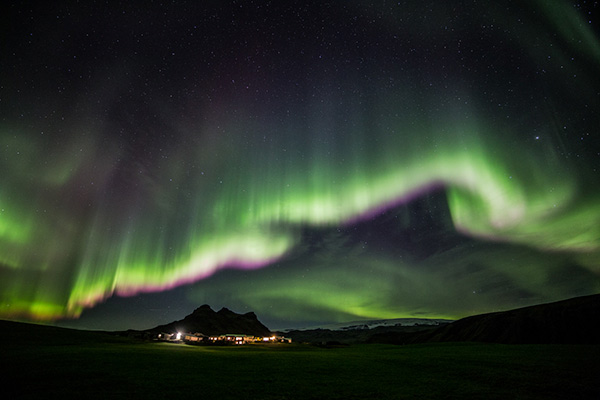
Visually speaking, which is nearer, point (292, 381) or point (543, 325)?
point (292, 381)

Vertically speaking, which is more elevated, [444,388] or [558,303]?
[558,303]

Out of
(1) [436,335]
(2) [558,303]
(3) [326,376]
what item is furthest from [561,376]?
(1) [436,335]

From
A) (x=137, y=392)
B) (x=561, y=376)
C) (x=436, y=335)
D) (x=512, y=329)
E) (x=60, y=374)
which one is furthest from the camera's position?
(x=436, y=335)

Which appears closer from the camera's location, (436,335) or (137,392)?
(137,392)

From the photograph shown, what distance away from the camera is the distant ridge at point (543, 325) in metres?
107

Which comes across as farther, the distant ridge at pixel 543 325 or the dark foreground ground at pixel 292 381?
the distant ridge at pixel 543 325

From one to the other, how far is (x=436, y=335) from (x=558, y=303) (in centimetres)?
5852

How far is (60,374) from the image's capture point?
843 inches

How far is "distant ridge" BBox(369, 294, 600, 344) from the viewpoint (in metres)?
107

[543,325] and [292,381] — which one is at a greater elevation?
[543,325]

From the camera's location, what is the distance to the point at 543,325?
11700 cm

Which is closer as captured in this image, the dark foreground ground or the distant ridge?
the dark foreground ground

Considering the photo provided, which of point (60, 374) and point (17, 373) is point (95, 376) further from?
point (17, 373)

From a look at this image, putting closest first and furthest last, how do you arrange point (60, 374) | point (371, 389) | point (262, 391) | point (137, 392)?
point (137, 392), point (262, 391), point (371, 389), point (60, 374)
